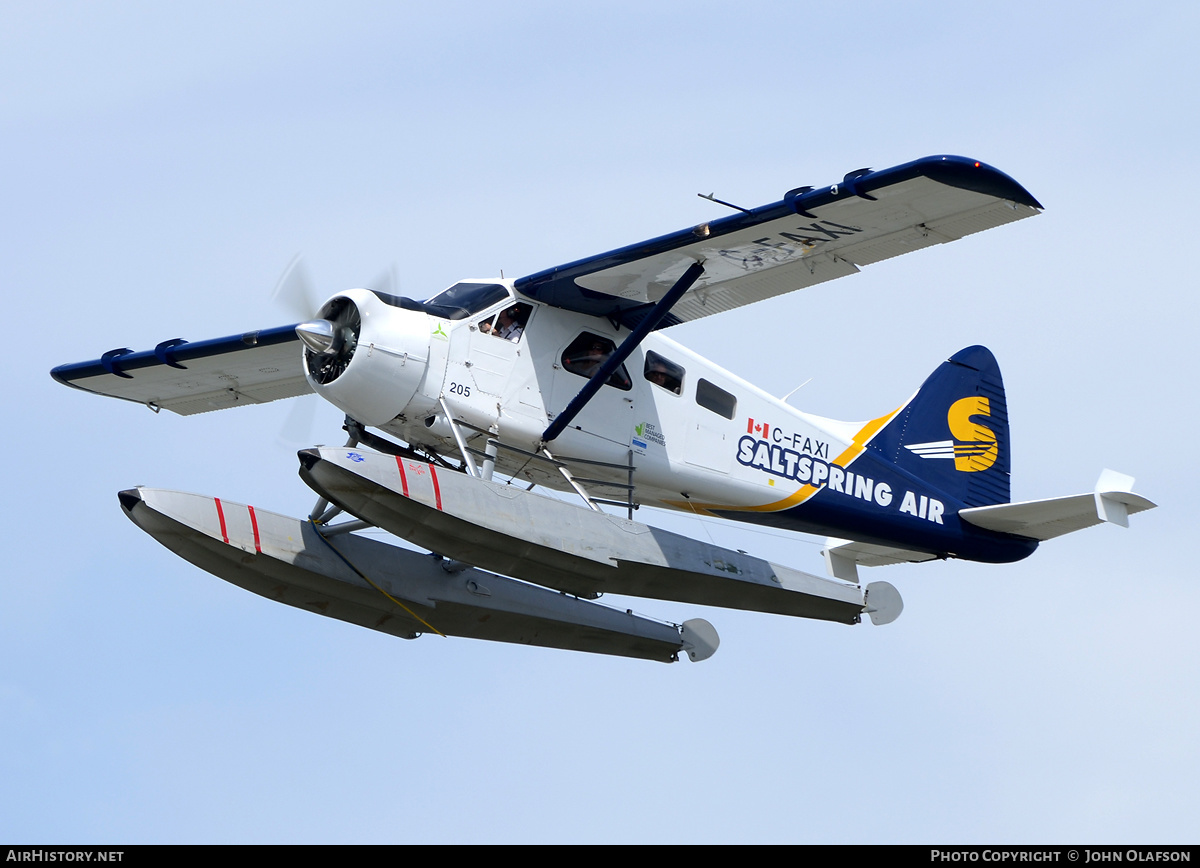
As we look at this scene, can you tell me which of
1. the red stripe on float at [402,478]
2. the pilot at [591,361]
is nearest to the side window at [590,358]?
the pilot at [591,361]

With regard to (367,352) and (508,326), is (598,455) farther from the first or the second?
(367,352)

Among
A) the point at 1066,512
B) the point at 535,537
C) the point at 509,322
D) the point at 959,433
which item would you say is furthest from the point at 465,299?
the point at 1066,512

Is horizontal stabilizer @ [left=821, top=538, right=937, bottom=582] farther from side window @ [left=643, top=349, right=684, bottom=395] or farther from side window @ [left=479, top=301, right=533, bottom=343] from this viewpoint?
side window @ [left=479, top=301, right=533, bottom=343]

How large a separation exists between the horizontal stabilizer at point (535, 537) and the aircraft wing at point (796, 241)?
241 cm

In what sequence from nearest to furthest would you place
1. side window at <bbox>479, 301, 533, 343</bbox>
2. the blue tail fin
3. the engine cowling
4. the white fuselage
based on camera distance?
the engine cowling
the white fuselage
side window at <bbox>479, 301, 533, 343</bbox>
the blue tail fin

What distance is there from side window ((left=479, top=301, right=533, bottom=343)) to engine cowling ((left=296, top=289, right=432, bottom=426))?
29.2 inches

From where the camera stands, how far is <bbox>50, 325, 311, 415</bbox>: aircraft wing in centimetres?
1792

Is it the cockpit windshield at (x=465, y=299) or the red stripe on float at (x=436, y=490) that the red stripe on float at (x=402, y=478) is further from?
the cockpit windshield at (x=465, y=299)

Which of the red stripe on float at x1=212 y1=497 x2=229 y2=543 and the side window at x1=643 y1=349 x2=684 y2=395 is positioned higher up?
the side window at x1=643 y1=349 x2=684 y2=395

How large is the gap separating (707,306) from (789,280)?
1.03 m

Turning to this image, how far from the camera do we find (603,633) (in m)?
17.5

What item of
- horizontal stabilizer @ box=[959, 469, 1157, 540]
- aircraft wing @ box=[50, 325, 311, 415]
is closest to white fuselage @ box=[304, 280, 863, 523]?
horizontal stabilizer @ box=[959, 469, 1157, 540]

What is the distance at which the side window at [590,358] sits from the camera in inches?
639
